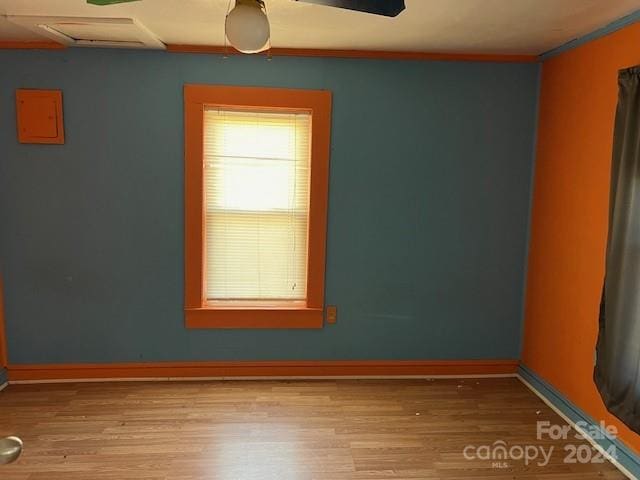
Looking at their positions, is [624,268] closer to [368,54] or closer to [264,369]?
[368,54]

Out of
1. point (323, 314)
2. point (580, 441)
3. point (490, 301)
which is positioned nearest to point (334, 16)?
point (323, 314)

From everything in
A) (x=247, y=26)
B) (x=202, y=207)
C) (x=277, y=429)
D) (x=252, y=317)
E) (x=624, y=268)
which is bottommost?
(x=277, y=429)

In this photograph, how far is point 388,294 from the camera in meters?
3.38

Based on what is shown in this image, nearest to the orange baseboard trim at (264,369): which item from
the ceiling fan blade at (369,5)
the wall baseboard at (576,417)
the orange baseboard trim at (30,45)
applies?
the wall baseboard at (576,417)

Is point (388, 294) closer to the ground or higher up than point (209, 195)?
closer to the ground

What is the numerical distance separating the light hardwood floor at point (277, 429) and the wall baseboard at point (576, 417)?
0.18ft

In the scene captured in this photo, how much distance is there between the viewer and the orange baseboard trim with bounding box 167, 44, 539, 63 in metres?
3.10

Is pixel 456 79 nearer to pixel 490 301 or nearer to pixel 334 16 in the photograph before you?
pixel 334 16

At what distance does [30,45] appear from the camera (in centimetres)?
303

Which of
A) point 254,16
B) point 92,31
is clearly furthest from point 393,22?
point 92,31

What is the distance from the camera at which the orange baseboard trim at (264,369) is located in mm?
3268

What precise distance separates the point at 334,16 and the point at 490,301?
2.17 m

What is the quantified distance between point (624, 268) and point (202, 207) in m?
2.45

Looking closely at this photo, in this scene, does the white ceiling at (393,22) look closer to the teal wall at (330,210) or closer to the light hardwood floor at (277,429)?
the teal wall at (330,210)
